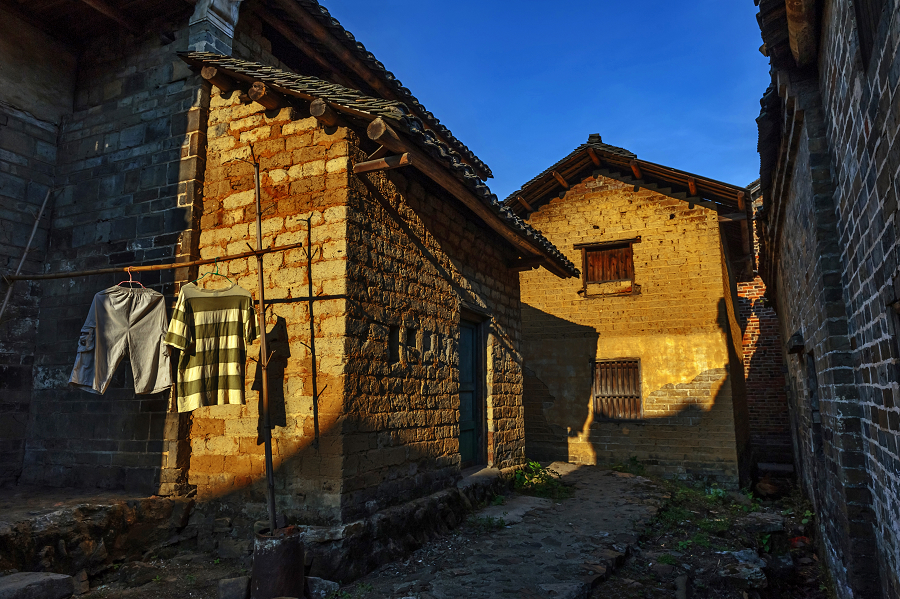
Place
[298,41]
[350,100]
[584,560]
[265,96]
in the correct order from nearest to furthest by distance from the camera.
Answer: [350,100]
[584,560]
[265,96]
[298,41]

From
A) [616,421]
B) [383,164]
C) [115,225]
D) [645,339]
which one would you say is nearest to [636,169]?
[645,339]

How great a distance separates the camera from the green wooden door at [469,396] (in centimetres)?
714

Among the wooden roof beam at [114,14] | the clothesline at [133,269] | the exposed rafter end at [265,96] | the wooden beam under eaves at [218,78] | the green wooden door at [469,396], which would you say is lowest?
the green wooden door at [469,396]

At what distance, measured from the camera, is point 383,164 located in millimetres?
4953

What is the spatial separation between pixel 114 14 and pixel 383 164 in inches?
143

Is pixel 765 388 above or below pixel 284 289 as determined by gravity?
below

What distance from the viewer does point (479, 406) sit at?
7.55 meters

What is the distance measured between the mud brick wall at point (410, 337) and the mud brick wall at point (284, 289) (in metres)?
0.15

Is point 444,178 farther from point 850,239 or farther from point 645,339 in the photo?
point 645,339

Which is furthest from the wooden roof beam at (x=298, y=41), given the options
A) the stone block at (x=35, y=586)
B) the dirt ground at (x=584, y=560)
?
the stone block at (x=35, y=586)

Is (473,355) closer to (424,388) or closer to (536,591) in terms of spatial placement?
(424,388)

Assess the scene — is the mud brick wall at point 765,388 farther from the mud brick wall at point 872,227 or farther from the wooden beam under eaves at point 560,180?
the mud brick wall at point 872,227

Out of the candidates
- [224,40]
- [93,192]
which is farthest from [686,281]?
[93,192]

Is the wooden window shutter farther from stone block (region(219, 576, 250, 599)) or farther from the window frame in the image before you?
stone block (region(219, 576, 250, 599))
